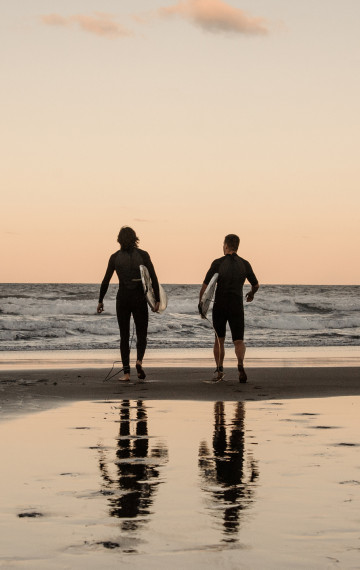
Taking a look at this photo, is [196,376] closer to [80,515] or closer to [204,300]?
[204,300]

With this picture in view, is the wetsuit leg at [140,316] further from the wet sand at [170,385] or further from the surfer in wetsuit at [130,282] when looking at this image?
the wet sand at [170,385]

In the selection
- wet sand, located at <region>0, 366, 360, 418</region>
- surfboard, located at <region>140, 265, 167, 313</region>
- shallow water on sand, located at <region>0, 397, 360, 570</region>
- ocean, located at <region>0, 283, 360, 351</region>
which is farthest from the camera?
ocean, located at <region>0, 283, 360, 351</region>

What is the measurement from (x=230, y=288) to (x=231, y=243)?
1.81 ft

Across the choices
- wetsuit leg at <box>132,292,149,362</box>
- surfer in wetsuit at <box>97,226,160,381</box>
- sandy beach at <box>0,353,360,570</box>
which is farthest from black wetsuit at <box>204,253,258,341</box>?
sandy beach at <box>0,353,360,570</box>

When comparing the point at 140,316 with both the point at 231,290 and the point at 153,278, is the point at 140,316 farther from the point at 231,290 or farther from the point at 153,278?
the point at 231,290

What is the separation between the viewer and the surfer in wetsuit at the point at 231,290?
470 inches

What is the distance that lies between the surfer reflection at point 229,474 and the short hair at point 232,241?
4605 mm

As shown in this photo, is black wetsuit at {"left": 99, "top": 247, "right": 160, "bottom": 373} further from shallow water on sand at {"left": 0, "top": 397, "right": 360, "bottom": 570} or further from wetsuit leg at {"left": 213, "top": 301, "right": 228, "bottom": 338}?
shallow water on sand at {"left": 0, "top": 397, "right": 360, "bottom": 570}

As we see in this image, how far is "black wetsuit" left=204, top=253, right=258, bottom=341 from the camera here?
1193 centimetres

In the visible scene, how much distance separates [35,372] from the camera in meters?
13.6

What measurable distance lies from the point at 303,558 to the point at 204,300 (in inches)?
330

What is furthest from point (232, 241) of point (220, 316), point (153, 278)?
point (153, 278)

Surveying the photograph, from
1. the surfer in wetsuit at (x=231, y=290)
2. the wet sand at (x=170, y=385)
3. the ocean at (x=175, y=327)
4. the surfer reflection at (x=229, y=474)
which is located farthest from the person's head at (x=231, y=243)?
the ocean at (x=175, y=327)

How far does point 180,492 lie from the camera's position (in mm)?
4844
